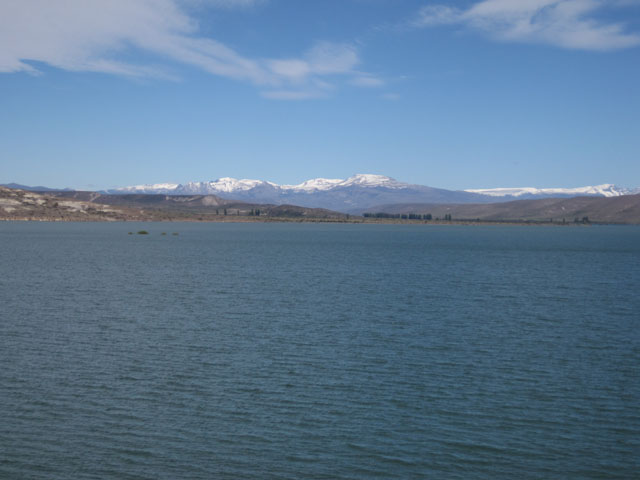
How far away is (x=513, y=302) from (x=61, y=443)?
4856 cm

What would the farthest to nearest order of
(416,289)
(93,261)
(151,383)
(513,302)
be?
(93,261) < (416,289) < (513,302) < (151,383)

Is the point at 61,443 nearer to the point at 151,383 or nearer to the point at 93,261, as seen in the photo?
the point at 151,383

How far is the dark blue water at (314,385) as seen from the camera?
73.9 feet

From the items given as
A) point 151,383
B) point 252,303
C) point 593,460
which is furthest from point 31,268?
point 593,460

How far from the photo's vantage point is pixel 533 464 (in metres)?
22.3

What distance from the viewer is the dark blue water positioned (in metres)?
22.5

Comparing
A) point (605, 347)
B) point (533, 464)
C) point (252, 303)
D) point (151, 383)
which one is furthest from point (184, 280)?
point (533, 464)

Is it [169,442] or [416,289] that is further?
[416,289]

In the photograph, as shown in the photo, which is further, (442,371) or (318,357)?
(318,357)

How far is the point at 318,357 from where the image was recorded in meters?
36.4

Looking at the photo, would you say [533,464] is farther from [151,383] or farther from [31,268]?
[31,268]

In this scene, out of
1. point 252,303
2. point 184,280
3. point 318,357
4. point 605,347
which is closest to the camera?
point 318,357

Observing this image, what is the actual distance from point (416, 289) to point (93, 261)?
59.3 meters

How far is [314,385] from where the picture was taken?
31.0 m
